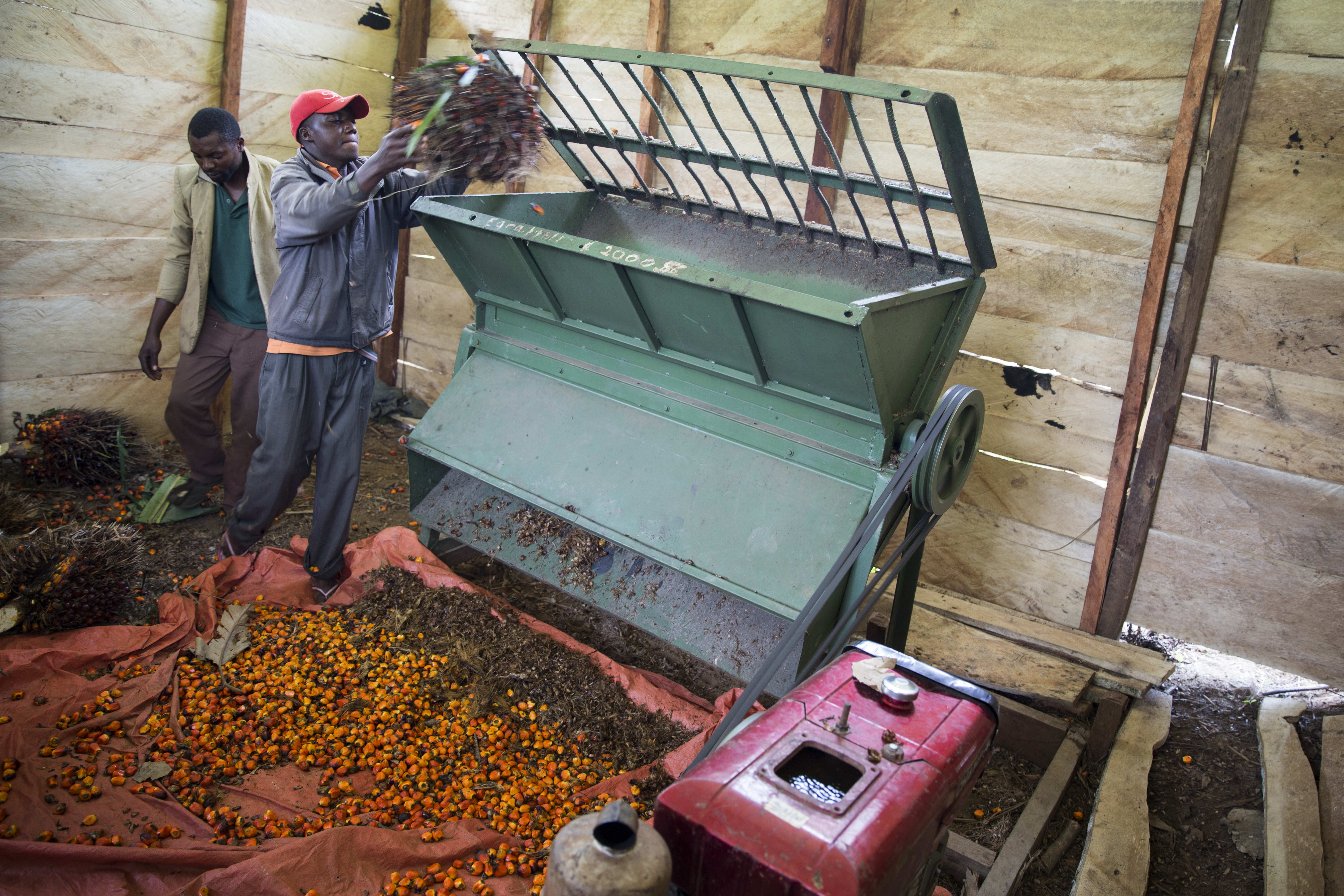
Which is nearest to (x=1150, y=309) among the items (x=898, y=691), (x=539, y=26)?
(x=898, y=691)

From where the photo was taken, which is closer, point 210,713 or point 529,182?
point 210,713

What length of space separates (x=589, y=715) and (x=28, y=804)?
146 cm

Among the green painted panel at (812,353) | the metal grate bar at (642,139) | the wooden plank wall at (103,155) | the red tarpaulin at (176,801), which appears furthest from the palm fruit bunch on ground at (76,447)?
the green painted panel at (812,353)

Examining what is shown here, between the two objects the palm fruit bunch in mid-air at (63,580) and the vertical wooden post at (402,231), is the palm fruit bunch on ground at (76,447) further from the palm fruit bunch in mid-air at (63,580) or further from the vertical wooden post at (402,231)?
the vertical wooden post at (402,231)

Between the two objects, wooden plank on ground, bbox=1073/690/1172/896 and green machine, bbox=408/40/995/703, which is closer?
wooden plank on ground, bbox=1073/690/1172/896

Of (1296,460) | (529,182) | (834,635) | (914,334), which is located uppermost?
(529,182)

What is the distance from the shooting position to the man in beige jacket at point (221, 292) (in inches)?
142

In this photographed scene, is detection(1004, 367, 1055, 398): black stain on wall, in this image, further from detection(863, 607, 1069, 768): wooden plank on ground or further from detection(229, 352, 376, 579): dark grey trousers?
detection(229, 352, 376, 579): dark grey trousers

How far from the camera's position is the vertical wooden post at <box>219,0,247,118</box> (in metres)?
4.25

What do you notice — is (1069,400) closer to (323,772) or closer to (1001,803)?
(1001,803)

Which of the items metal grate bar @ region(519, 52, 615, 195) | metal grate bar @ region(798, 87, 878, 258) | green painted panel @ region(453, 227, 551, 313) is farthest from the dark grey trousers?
metal grate bar @ region(798, 87, 878, 258)

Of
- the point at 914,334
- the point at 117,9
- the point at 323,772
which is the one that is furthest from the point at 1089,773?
the point at 117,9

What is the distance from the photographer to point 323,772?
2.43m

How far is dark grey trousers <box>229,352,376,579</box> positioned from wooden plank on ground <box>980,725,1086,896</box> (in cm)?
248
